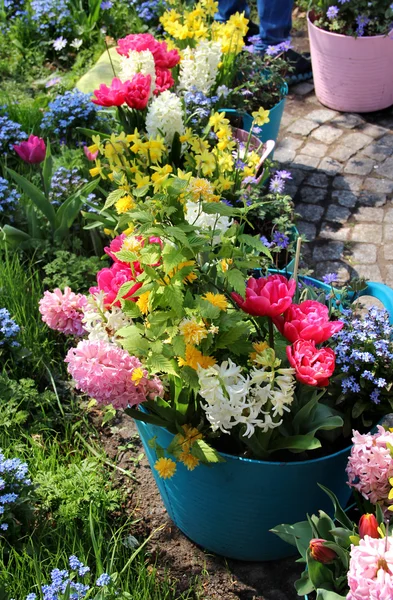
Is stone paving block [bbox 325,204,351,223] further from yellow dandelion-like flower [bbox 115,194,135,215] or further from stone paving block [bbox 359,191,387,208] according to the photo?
yellow dandelion-like flower [bbox 115,194,135,215]

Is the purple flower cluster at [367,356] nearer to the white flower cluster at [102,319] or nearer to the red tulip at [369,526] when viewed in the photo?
the red tulip at [369,526]

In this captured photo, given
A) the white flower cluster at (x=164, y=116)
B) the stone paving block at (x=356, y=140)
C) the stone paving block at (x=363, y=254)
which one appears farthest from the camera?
the stone paving block at (x=356, y=140)

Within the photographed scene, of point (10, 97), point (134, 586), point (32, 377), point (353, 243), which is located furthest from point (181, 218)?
point (10, 97)

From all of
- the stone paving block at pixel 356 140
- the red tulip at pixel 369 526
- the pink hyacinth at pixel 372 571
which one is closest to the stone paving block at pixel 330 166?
the stone paving block at pixel 356 140

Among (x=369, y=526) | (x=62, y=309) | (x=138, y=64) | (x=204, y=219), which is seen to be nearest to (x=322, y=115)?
(x=138, y=64)

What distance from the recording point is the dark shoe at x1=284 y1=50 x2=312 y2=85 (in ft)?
14.8

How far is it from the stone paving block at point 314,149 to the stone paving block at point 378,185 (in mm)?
353

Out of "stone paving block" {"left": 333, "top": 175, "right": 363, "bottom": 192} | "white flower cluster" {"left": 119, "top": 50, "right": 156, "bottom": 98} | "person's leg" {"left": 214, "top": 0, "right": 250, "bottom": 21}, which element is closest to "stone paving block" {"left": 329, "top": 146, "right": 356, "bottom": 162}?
"stone paving block" {"left": 333, "top": 175, "right": 363, "bottom": 192}

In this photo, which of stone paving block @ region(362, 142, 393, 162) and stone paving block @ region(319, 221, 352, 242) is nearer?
stone paving block @ region(319, 221, 352, 242)

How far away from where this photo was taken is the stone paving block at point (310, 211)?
11.7ft

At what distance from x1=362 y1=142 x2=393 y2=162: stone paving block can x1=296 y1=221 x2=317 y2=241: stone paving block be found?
2.35 ft

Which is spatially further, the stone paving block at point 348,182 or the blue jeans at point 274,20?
the blue jeans at point 274,20

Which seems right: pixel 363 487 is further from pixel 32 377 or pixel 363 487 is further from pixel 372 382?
pixel 32 377

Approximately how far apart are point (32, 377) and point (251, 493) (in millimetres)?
1140
